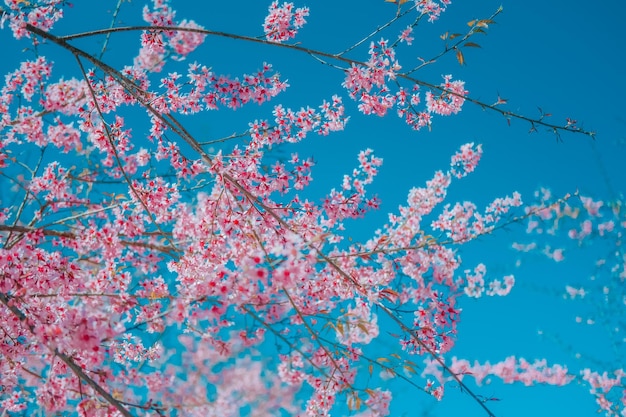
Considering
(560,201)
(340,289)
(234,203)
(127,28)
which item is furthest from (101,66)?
(560,201)

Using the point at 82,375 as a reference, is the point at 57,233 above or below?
above

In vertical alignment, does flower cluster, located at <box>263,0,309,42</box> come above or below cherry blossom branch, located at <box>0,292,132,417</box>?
above

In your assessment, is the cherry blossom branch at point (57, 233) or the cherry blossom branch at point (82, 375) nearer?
the cherry blossom branch at point (82, 375)

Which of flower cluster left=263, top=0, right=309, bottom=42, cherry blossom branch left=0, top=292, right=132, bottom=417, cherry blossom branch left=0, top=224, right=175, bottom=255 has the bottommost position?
cherry blossom branch left=0, top=292, right=132, bottom=417

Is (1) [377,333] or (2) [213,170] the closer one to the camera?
(2) [213,170]

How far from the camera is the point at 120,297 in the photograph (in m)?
4.30

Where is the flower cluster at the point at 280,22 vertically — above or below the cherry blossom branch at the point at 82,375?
above

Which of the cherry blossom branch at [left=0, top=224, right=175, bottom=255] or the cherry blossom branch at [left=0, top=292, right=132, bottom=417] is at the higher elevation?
the cherry blossom branch at [left=0, top=224, right=175, bottom=255]

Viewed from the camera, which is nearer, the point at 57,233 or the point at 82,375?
the point at 82,375

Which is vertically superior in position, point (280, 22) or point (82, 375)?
point (280, 22)

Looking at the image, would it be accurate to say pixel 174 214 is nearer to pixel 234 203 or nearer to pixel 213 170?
pixel 234 203

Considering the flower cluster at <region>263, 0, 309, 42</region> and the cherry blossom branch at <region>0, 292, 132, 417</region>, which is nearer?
the cherry blossom branch at <region>0, 292, 132, 417</region>

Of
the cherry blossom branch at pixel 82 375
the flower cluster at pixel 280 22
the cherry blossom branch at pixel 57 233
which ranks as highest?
the flower cluster at pixel 280 22

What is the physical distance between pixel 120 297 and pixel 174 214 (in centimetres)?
135
